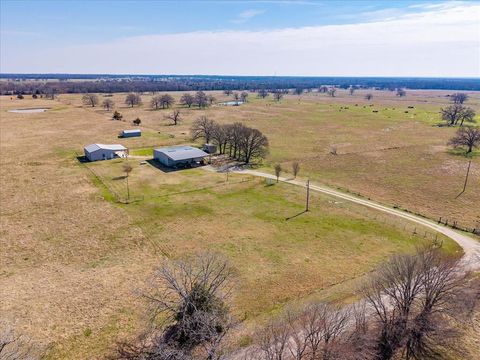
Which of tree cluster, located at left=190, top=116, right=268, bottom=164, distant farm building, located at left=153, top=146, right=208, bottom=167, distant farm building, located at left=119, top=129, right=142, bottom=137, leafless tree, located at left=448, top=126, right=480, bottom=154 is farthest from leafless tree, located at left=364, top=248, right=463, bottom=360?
distant farm building, located at left=119, top=129, right=142, bottom=137

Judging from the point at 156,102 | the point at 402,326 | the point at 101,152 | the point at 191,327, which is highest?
the point at 156,102

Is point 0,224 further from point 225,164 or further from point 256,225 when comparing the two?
point 225,164

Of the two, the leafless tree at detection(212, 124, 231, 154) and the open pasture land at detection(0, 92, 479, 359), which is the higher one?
the leafless tree at detection(212, 124, 231, 154)

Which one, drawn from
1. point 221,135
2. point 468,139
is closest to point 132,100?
point 221,135

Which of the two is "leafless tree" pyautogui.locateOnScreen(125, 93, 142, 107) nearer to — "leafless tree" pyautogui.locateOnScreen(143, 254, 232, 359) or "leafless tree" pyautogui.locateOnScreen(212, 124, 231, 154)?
"leafless tree" pyautogui.locateOnScreen(212, 124, 231, 154)

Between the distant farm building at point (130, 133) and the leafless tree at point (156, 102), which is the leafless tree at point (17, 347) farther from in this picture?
the leafless tree at point (156, 102)

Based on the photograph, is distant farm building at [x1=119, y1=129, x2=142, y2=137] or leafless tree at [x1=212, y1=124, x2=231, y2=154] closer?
leafless tree at [x1=212, y1=124, x2=231, y2=154]

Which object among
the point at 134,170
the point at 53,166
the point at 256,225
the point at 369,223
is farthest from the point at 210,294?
the point at 53,166

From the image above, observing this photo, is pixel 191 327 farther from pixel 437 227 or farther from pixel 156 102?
pixel 156 102
